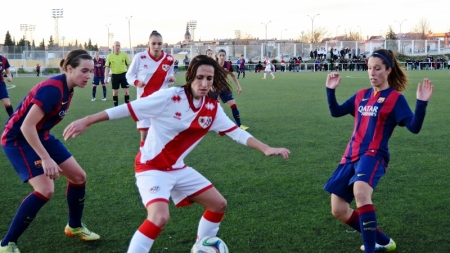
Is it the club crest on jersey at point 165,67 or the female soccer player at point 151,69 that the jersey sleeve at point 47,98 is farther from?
the club crest on jersey at point 165,67

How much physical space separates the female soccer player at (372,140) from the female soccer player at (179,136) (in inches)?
25.1

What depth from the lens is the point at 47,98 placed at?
418 centimetres

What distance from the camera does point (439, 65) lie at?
52.9 meters

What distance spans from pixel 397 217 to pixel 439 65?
2041 inches

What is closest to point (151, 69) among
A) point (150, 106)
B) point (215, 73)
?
point (215, 73)

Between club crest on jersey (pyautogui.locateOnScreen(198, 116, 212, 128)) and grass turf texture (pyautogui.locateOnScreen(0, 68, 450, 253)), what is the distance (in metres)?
1.21

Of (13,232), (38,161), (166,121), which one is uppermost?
(166,121)

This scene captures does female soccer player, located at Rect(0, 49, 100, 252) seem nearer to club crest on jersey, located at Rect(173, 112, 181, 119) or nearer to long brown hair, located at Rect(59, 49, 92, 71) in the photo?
long brown hair, located at Rect(59, 49, 92, 71)

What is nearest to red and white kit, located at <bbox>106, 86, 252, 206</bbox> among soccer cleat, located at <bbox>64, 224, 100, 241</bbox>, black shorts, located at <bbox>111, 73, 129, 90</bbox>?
soccer cleat, located at <bbox>64, 224, 100, 241</bbox>

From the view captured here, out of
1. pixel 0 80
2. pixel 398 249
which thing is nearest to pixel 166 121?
pixel 398 249

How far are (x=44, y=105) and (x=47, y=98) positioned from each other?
0.07 metres

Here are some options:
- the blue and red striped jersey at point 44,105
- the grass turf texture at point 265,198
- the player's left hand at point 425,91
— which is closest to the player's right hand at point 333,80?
the player's left hand at point 425,91

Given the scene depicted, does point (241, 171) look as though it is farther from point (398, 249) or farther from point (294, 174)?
point (398, 249)

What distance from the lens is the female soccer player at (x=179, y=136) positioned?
3863 mm
